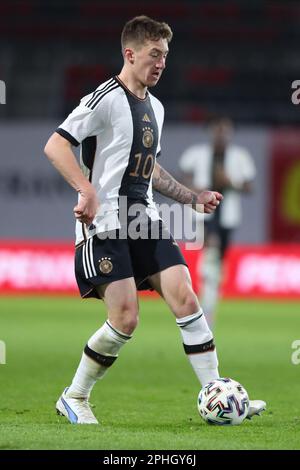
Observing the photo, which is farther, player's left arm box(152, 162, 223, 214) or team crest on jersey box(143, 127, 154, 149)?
player's left arm box(152, 162, 223, 214)

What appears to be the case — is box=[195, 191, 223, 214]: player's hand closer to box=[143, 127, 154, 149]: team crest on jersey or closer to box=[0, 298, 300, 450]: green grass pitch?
box=[143, 127, 154, 149]: team crest on jersey

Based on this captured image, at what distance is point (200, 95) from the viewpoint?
21906 mm

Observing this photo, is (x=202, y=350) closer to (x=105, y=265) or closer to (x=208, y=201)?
(x=105, y=265)

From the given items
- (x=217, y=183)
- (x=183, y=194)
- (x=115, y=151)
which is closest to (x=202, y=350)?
(x=183, y=194)

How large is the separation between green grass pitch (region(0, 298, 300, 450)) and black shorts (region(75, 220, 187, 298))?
798 millimetres

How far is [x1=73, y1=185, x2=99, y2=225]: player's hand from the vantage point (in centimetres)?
587

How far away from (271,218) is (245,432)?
551 inches

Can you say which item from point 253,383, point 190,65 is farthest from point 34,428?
point 190,65

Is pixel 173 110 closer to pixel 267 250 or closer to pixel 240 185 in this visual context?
pixel 267 250

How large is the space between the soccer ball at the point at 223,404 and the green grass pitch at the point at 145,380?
0.24ft

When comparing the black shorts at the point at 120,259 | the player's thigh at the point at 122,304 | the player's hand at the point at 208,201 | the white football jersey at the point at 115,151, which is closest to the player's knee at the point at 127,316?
the player's thigh at the point at 122,304

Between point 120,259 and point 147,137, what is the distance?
728mm

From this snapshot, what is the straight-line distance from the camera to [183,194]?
6.71m

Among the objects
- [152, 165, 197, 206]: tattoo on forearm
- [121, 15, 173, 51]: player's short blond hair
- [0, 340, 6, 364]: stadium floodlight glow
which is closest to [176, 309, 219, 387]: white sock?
[152, 165, 197, 206]: tattoo on forearm
